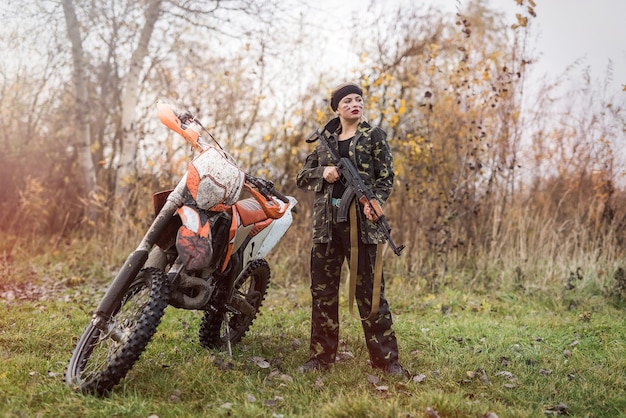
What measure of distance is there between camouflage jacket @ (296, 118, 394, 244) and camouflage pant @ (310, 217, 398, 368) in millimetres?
87

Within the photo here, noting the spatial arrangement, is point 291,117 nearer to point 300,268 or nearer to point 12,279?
point 300,268

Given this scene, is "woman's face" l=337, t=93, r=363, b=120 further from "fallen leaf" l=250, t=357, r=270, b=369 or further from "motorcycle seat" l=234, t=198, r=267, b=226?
"fallen leaf" l=250, t=357, r=270, b=369

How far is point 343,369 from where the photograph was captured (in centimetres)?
409

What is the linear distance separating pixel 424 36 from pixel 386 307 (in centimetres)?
718

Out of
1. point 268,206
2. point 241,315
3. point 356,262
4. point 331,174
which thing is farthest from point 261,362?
point 331,174

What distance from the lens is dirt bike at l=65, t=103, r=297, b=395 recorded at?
3.28 metres

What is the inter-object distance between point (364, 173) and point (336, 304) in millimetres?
935

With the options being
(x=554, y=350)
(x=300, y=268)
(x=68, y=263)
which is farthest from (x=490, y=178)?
(x=68, y=263)

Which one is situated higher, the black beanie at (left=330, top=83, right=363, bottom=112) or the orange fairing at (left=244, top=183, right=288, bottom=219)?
the black beanie at (left=330, top=83, right=363, bottom=112)

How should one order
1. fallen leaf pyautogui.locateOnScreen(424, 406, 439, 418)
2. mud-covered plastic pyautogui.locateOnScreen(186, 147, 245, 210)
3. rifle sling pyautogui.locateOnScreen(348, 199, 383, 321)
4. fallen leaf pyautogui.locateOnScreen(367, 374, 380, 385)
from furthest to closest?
rifle sling pyautogui.locateOnScreen(348, 199, 383, 321) < fallen leaf pyautogui.locateOnScreen(367, 374, 380, 385) < mud-covered plastic pyautogui.locateOnScreen(186, 147, 245, 210) < fallen leaf pyautogui.locateOnScreen(424, 406, 439, 418)

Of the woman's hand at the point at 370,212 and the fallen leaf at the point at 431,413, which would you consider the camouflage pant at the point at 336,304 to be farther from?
the fallen leaf at the point at 431,413

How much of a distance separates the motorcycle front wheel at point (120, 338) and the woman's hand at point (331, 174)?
1.22 m

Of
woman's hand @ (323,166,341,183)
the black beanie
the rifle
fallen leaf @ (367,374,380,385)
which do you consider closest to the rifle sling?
the rifle

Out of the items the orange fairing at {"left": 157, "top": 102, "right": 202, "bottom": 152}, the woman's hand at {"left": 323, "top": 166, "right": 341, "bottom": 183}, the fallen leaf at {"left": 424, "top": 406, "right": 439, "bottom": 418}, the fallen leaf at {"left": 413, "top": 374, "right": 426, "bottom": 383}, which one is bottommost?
the fallen leaf at {"left": 413, "top": 374, "right": 426, "bottom": 383}
